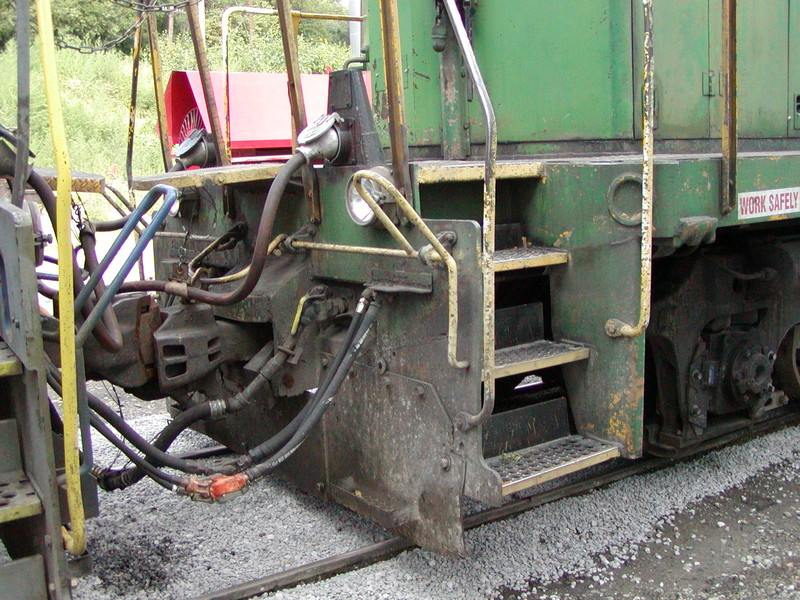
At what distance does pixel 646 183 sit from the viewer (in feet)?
9.15

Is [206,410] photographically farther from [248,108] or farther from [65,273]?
[248,108]

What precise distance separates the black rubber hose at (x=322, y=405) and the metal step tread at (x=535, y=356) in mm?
490

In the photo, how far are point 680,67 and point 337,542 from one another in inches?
109

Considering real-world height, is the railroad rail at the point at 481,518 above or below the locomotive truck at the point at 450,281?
below

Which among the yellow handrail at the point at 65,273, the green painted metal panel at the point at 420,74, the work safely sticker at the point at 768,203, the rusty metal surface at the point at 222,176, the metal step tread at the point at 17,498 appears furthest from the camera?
the green painted metal panel at the point at 420,74

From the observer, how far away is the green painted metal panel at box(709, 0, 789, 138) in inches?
163

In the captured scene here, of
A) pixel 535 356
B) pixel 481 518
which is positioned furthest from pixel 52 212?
pixel 481 518

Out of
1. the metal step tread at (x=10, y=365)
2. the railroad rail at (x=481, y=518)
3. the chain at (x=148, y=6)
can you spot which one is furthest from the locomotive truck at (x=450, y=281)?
the chain at (x=148, y=6)

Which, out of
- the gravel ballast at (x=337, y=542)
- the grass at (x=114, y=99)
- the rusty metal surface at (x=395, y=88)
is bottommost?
the gravel ballast at (x=337, y=542)

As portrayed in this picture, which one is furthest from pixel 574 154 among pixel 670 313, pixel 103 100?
pixel 103 100

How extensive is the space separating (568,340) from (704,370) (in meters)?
0.99

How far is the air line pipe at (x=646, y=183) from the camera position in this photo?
2.75 metres

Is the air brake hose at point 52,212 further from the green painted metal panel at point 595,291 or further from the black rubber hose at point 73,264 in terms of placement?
the green painted metal panel at point 595,291

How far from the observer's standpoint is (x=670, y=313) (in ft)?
12.0
